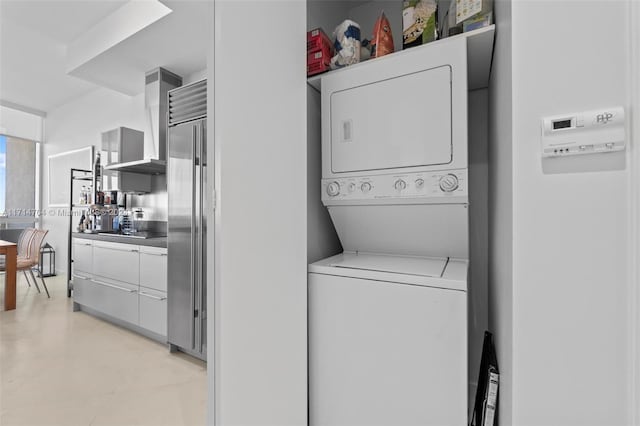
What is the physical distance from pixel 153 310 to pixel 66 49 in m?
1.61

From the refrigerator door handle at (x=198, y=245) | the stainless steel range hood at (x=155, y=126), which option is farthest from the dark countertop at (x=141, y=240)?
the stainless steel range hood at (x=155, y=126)

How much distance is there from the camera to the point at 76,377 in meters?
1.52

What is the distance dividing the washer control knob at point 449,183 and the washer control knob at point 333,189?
0.53 meters

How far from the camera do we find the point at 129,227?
192 centimetres

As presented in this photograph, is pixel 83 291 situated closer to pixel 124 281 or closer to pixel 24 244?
pixel 124 281

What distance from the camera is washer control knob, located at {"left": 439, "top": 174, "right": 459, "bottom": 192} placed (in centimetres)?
123

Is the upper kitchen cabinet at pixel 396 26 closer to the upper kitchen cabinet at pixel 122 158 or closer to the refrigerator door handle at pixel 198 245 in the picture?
the refrigerator door handle at pixel 198 245

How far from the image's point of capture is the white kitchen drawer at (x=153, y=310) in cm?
168

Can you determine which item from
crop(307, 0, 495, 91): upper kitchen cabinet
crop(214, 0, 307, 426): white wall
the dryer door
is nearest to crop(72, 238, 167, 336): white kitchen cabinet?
crop(214, 0, 307, 426): white wall

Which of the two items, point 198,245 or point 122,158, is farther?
point 122,158

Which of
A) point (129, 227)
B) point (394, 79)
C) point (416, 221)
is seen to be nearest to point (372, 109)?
point (394, 79)
